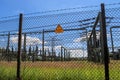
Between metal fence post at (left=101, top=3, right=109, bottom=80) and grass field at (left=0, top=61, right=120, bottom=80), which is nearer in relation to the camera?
metal fence post at (left=101, top=3, right=109, bottom=80)

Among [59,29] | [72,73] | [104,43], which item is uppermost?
[59,29]

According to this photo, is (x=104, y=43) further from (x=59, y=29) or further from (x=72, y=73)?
(x=72, y=73)

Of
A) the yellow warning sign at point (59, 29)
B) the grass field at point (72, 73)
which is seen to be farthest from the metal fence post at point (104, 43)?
the yellow warning sign at point (59, 29)

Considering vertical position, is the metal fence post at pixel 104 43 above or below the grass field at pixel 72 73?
above

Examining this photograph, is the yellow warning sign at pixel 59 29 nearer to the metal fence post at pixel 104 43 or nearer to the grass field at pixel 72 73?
the grass field at pixel 72 73

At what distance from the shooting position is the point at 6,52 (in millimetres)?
9320

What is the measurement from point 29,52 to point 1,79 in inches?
63.0

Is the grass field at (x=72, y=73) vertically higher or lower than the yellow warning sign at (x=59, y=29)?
lower

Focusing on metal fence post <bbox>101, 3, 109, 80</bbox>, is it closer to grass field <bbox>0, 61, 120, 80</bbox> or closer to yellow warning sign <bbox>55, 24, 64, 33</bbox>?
grass field <bbox>0, 61, 120, 80</bbox>

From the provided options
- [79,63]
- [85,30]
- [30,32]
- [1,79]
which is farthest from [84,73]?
[1,79]

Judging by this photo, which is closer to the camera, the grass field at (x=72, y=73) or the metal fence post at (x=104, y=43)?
the metal fence post at (x=104, y=43)

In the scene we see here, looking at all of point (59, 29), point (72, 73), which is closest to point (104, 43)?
point (59, 29)

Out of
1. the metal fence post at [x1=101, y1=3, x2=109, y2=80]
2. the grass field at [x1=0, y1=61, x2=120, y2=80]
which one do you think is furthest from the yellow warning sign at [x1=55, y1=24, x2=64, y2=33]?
the metal fence post at [x1=101, y1=3, x2=109, y2=80]

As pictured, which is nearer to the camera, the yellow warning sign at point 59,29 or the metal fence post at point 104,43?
the metal fence post at point 104,43
